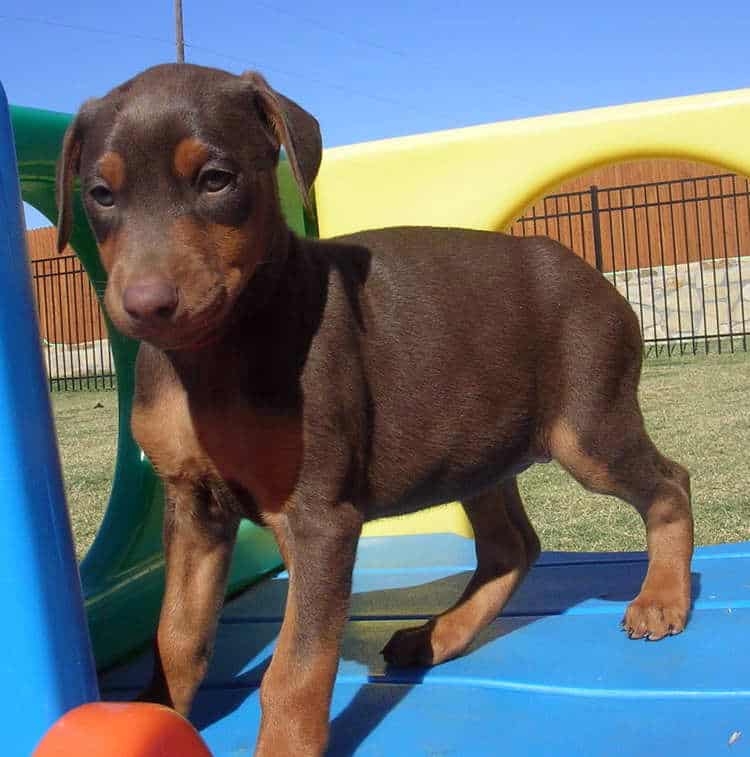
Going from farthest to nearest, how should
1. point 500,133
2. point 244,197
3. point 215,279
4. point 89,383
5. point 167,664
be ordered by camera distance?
point 89,383, point 500,133, point 167,664, point 244,197, point 215,279

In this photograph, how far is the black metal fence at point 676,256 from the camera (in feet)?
65.7

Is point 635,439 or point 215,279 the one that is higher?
point 215,279

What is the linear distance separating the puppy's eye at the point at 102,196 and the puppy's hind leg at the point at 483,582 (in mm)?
1692

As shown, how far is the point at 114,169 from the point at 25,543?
84 centimetres

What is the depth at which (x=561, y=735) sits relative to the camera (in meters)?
2.50

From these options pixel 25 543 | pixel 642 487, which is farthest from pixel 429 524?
pixel 25 543

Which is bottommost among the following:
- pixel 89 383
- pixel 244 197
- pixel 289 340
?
pixel 89 383

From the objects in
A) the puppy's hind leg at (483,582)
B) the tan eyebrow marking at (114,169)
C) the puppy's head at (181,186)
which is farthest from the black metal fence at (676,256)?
the tan eyebrow marking at (114,169)

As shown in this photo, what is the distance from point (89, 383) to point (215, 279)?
21117 millimetres

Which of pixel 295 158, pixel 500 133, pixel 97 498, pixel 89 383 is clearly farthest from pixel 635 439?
pixel 89 383

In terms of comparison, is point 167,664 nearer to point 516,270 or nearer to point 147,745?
point 147,745

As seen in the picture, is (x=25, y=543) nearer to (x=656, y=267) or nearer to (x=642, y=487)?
(x=642, y=487)

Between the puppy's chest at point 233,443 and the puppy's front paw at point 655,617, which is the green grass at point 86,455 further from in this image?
the puppy's front paw at point 655,617

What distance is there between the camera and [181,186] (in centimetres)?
224
